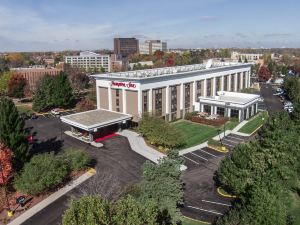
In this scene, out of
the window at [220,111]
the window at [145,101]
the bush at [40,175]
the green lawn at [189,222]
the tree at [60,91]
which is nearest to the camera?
the green lawn at [189,222]

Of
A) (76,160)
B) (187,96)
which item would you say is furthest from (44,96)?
(76,160)

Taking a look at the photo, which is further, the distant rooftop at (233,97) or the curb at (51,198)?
the distant rooftop at (233,97)

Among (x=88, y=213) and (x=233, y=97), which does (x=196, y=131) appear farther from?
(x=88, y=213)

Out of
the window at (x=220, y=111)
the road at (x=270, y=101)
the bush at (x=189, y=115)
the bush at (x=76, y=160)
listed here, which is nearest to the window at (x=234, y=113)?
the window at (x=220, y=111)

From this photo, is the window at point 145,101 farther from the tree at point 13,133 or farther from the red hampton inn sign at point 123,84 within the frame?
the tree at point 13,133

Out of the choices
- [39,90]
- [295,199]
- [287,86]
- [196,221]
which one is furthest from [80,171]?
[287,86]

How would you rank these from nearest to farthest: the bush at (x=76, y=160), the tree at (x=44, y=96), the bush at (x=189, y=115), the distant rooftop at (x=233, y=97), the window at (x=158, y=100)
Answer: the bush at (x=76, y=160) → the window at (x=158, y=100) → the bush at (x=189, y=115) → the distant rooftop at (x=233, y=97) → the tree at (x=44, y=96)
